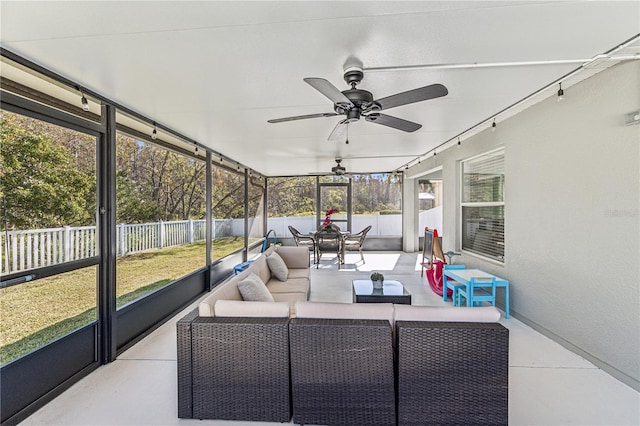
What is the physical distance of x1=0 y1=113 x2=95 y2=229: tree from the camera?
2.35 m

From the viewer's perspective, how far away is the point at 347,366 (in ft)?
5.67

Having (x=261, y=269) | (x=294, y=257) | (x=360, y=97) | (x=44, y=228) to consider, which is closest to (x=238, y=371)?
(x=261, y=269)

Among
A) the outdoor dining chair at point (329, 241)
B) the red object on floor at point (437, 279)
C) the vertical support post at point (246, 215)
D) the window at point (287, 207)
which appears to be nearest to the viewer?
the red object on floor at point (437, 279)

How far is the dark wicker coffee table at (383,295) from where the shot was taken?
3.23 m

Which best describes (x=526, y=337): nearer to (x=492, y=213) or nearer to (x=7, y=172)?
(x=492, y=213)

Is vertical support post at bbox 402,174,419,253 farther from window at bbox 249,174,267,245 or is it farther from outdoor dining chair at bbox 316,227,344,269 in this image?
window at bbox 249,174,267,245

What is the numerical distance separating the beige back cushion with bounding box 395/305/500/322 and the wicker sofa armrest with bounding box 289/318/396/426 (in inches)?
6.6

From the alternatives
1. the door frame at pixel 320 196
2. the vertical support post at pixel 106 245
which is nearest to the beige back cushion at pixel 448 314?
the vertical support post at pixel 106 245

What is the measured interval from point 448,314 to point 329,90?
165 centimetres

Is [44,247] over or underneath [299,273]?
over

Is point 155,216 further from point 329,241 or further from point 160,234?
point 329,241

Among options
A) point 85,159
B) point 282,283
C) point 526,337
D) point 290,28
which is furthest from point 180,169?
point 526,337

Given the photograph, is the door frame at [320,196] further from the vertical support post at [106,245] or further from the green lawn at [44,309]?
the vertical support post at [106,245]

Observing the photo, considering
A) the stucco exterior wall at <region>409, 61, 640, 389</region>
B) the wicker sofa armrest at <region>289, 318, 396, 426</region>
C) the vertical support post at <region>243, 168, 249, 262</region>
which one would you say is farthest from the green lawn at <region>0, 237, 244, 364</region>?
the stucco exterior wall at <region>409, 61, 640, 389</region>
